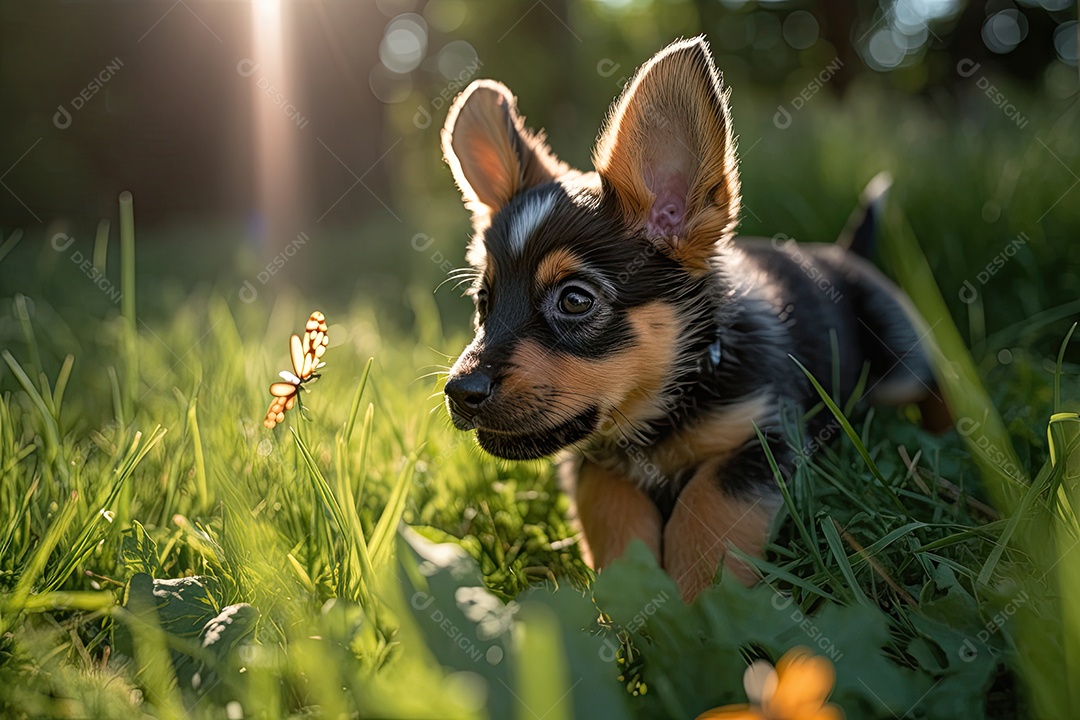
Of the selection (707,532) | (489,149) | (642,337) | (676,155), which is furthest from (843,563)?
(489,149)

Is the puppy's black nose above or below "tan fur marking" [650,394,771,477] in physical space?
above

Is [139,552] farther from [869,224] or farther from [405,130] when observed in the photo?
[405,130]

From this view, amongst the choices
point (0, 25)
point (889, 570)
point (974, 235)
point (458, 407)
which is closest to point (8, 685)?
point (458, 407)

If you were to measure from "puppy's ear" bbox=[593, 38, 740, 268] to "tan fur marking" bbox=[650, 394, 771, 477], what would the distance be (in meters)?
0.42

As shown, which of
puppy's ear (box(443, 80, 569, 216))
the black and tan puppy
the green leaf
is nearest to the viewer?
the green leaf

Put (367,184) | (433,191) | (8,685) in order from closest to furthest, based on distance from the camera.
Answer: (8,685), (433,191), (367,184)

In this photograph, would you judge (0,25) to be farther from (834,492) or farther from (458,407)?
(834,492)

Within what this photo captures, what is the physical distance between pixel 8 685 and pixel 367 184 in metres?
17.8

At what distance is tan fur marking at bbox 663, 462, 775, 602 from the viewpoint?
199cm

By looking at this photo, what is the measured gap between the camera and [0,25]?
392 inches

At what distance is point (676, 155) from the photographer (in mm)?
2209

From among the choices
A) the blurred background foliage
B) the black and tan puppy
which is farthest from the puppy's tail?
the black and tan puppy

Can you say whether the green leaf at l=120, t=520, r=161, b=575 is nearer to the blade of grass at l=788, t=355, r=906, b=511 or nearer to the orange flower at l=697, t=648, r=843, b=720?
the orange flower at l=697, t=648, r=843, b=720

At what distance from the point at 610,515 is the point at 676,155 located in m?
1.00
